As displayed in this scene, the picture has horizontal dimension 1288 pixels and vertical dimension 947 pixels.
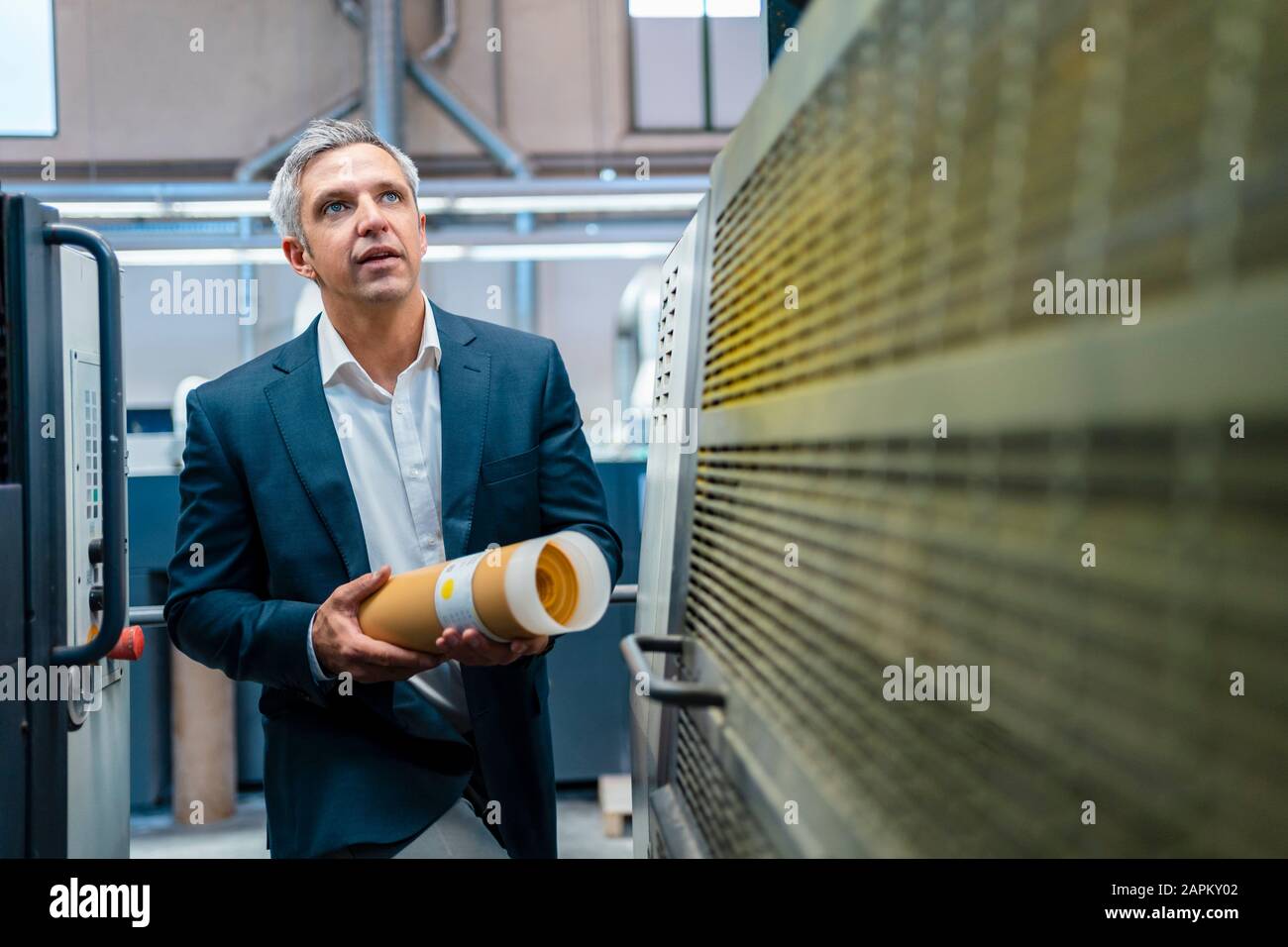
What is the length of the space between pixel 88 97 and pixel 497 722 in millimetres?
4680

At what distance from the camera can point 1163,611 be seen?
35cm

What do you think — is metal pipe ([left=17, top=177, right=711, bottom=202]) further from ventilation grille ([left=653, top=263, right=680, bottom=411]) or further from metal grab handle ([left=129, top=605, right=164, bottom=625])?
ventilation grille ([left=653, top=263, right=680, bottom=411])

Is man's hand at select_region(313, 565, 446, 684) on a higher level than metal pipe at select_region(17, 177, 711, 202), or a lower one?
lower

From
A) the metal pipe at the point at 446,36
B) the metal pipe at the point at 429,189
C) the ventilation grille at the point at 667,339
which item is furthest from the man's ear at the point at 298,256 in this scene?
the metal pipe at the point at 446,36

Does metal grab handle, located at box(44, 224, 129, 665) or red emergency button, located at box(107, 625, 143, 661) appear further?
red emergency button, located at box(107, 625, 143, 661)

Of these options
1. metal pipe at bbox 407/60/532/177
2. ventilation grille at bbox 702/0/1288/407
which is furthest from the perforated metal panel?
metal pipe at bbox 407/60/532/177

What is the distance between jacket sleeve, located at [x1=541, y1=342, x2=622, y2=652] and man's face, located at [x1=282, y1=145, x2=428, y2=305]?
0.77ft

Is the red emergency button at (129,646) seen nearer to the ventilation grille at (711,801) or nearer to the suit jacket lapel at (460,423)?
the suit jacket lapel at (460,423)

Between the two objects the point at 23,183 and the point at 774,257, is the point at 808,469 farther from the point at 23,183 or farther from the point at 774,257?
the point at 23,183

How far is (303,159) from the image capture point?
4.13ft

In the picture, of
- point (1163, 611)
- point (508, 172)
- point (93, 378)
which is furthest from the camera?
point (508, 172)

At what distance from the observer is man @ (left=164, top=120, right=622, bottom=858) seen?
1.17 metres

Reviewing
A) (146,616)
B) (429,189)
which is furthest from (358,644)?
(429,189)
